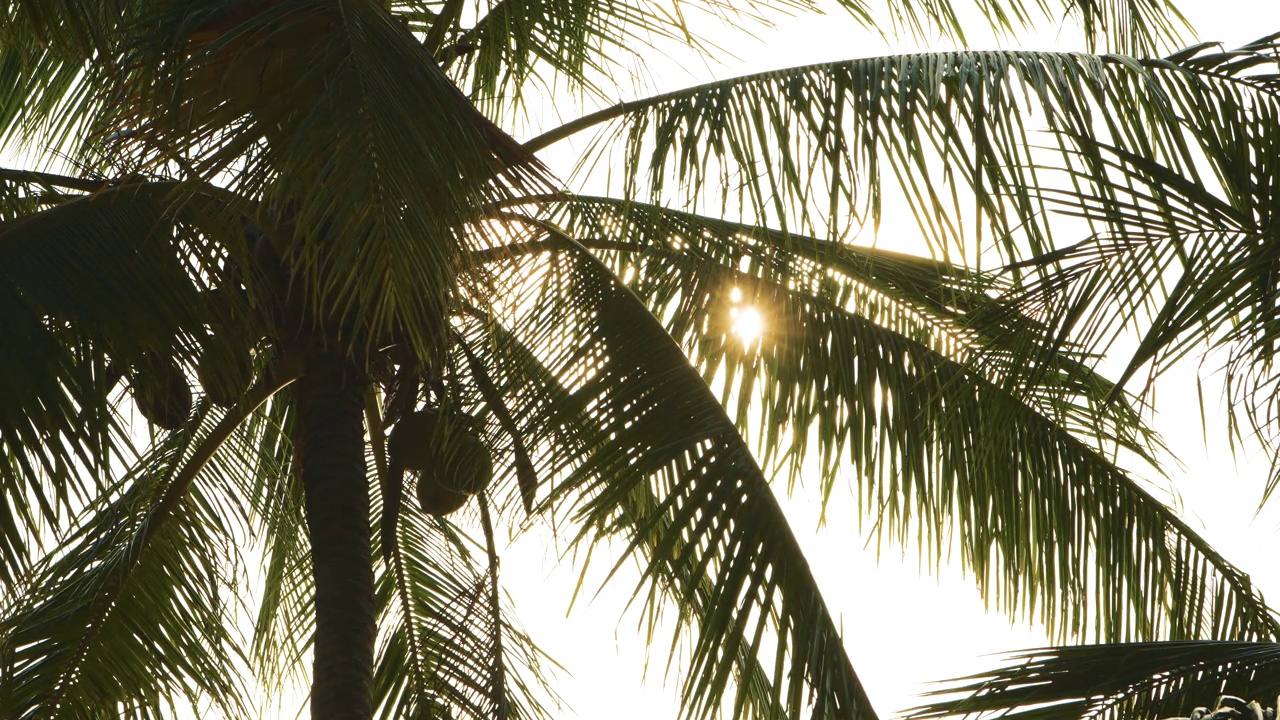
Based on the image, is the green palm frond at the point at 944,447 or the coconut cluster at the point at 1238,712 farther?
the green palm frond at the point at 944,447

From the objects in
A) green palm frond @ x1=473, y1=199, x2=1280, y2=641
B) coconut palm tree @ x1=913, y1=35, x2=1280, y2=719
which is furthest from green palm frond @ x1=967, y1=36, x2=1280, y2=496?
green palm frond @ x1=473, y1=199, x2=1280, y2=641

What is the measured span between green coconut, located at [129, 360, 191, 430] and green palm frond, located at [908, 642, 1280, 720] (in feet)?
6.47

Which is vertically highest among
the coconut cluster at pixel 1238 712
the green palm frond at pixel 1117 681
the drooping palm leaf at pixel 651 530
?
the drooping palm leaf at pixel 651 530

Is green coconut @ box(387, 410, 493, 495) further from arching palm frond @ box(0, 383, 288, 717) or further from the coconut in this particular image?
arching palm frond @ box(0, 383, 288, 717)

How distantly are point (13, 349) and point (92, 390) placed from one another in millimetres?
205

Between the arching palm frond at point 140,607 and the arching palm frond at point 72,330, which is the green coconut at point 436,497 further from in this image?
the arching palm frond at point 72,330

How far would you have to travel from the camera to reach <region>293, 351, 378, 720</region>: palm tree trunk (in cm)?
367

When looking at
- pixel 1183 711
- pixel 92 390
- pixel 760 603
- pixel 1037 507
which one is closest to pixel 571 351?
pixel 760 603

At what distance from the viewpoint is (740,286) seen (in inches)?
191

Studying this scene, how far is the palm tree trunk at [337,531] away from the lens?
12.0ft

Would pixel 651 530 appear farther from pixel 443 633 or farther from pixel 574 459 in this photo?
pixel 443 633

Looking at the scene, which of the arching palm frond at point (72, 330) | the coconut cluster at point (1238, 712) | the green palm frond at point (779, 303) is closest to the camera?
the coconut cluster at point (1238, 712)

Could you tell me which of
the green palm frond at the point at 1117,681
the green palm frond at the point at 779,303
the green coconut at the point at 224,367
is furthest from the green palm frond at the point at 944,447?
the green palm frond at the point at 1117,681

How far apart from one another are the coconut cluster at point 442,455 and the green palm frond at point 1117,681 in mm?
1914
